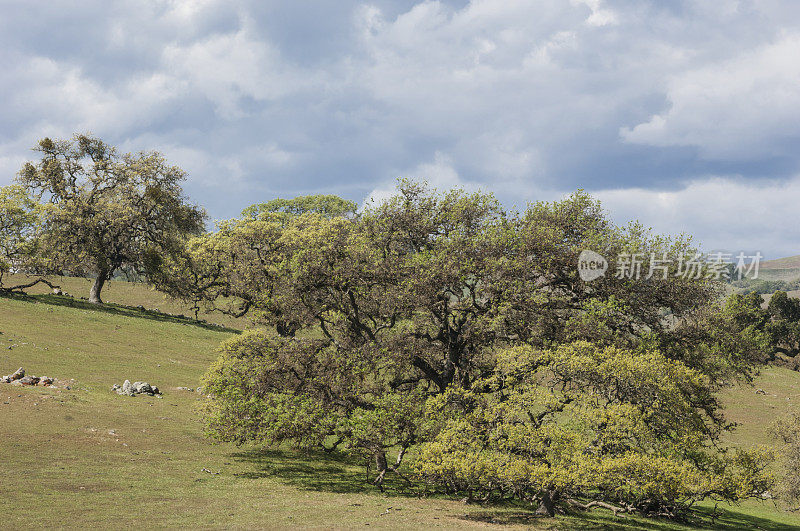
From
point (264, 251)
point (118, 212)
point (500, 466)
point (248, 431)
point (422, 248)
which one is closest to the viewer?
point (500, 466)

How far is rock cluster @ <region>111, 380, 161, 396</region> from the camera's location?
3416 cm

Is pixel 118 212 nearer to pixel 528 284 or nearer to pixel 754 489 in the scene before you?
pixel 528 284

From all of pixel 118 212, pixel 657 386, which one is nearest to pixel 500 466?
pixel 657 386

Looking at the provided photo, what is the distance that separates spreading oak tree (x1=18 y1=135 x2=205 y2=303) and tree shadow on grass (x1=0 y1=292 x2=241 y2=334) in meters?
3.28

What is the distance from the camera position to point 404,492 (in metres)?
25.3

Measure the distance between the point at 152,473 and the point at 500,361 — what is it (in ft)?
50.5

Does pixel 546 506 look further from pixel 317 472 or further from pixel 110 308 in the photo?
pixel 110 308

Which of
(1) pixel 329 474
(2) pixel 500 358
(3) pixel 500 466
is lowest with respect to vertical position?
(1) pixel 329 474

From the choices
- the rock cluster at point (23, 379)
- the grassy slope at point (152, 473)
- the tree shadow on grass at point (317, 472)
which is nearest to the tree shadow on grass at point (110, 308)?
the grassy slope at point (152, 473)

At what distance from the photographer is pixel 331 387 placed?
24.5m

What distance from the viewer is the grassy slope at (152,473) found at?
17609mm

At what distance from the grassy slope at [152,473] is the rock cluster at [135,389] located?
0.92 metres

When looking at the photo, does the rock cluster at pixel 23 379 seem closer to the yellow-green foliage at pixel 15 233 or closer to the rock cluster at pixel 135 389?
the rock cluster at pixel 135 389

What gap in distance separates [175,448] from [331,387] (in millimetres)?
9086
